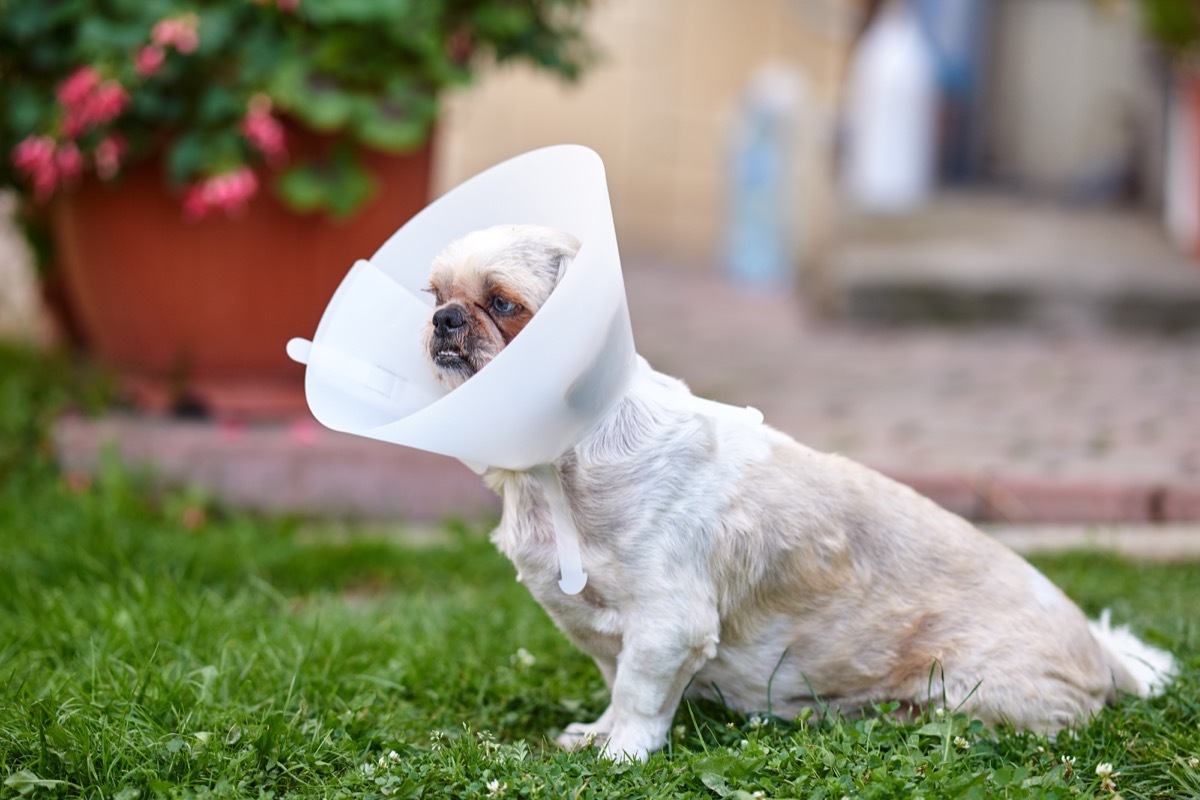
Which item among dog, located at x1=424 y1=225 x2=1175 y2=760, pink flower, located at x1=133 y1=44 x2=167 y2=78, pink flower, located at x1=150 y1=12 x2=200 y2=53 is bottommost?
dog, located at x1=424 y1=225 x2=1175 y2=760

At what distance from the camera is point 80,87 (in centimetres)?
479

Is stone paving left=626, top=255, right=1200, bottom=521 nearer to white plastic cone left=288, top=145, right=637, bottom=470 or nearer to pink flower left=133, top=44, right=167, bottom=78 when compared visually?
white plastic cone left=288, top=145, right=637, bottom=470

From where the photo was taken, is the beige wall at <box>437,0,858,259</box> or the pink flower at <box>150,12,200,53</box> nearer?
the pink flower at <box>150,12,200,53</box>

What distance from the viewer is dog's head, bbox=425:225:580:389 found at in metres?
2.50

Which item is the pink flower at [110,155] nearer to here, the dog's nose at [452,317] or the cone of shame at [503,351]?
the cone of shame at [503,351]

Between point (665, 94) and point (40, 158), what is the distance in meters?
7.73

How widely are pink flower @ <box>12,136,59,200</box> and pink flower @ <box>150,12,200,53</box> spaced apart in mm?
616

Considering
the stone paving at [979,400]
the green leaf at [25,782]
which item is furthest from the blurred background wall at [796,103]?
the green leaf at [25,782]

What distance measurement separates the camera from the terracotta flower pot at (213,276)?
513 centimetres

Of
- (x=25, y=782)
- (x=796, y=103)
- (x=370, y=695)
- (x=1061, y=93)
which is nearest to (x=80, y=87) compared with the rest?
(x=370, y=695)

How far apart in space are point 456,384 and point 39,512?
244cm

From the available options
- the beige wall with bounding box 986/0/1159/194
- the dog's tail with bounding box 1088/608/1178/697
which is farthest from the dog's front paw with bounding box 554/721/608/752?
the beige wall with bounding box 986/0/1159/194

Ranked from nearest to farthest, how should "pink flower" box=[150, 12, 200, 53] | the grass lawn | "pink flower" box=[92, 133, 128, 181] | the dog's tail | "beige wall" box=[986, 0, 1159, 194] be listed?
1. the grass lawn
2. the dog's tail
3. "pink flower" box=[150, 12, 200, 53]
4. "pink flower" box=[92, 133, 128, 181]
5. "beige wall" box=[986, 0, 1159, 194]

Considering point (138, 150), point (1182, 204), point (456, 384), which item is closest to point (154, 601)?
point (456, 384)
